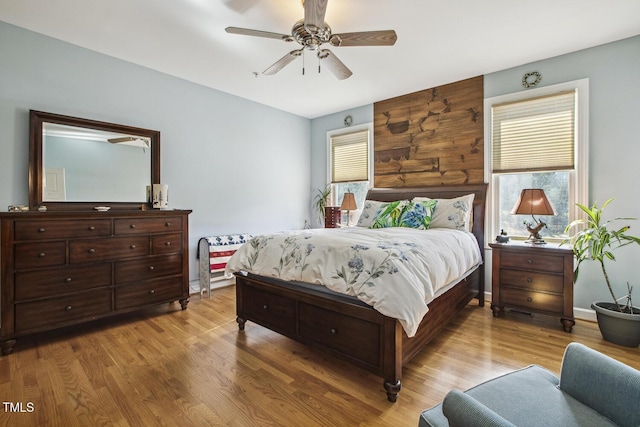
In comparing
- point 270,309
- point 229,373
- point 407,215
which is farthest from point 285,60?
point 229,373

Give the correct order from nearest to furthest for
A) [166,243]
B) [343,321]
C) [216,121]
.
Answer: [343,321], [166,243], [216,121]

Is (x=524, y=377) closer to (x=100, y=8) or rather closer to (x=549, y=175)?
(x=549, y=175)

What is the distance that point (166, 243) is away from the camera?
312 cm

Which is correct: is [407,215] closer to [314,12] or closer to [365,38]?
[365,38]

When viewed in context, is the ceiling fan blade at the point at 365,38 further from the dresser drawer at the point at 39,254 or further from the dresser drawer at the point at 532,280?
the dresser drawer at the point at 39,254

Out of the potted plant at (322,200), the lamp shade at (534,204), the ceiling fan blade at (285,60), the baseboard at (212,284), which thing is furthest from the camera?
the potted plant at (322,200)

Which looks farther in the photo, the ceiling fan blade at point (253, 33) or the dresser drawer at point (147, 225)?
the dresser drawer at point (147, 225)

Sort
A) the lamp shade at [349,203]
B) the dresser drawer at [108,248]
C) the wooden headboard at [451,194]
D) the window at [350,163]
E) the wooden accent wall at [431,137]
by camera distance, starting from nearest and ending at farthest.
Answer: the dresser drawer at [108,248] < the wooden headboard at [451,194] < the wooden accent wall at [431,137] < the lamp shade at [349,203] < the window at [350,163]

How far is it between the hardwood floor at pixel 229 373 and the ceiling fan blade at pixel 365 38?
93.1 inches

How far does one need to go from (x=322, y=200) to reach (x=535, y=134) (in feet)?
10.4

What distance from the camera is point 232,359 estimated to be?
2.19 m

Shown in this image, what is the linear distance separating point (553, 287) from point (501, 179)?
1366 millimetres

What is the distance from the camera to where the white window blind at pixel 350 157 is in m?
4.80

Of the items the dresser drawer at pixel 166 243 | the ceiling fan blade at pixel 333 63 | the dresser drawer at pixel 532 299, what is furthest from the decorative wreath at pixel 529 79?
the dresser drawer at pixel 166 243
